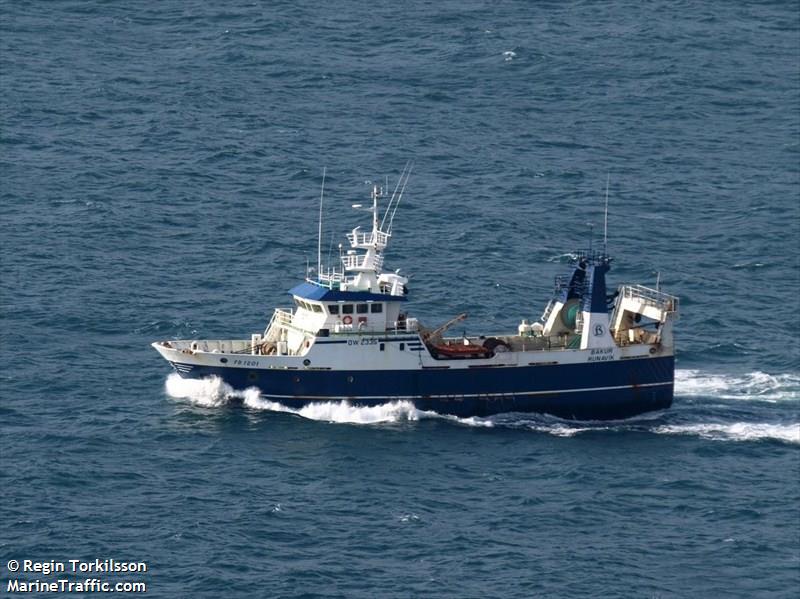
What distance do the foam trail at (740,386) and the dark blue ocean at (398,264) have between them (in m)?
0.39

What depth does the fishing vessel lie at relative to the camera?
113 meters

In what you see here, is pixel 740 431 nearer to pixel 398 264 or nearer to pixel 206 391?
pixel 206 391

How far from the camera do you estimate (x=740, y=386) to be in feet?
389

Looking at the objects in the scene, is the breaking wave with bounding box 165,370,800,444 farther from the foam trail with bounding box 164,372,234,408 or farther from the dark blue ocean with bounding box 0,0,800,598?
the dark blue ocean with bounding box 0,0,800,598

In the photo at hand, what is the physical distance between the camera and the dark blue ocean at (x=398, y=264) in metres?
96.6

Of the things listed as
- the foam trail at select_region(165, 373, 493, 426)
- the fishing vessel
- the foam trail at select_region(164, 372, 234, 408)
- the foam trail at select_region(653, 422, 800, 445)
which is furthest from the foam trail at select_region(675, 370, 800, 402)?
the foam trail at select_region(164, 372, 234, 408)

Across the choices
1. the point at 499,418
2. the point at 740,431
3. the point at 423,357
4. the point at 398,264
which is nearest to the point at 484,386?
the point at 499,418

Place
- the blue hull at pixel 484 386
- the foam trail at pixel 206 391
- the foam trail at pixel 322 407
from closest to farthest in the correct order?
the foam trail at pixel 322 407 < the blue hull at pixel 484 386 < the foam trail at pixel 206 391

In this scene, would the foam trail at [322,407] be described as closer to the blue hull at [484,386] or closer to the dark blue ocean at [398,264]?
the dark blue ocean at [398,264]

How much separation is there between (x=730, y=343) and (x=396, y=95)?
49.5 metres

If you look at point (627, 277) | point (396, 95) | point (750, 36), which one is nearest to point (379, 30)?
point (396, 95)

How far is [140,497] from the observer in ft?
330

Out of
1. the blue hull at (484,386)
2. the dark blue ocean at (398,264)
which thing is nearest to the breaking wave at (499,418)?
the dark blue ocean at (398,264)

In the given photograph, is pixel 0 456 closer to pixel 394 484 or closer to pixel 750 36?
pixel 394 484
